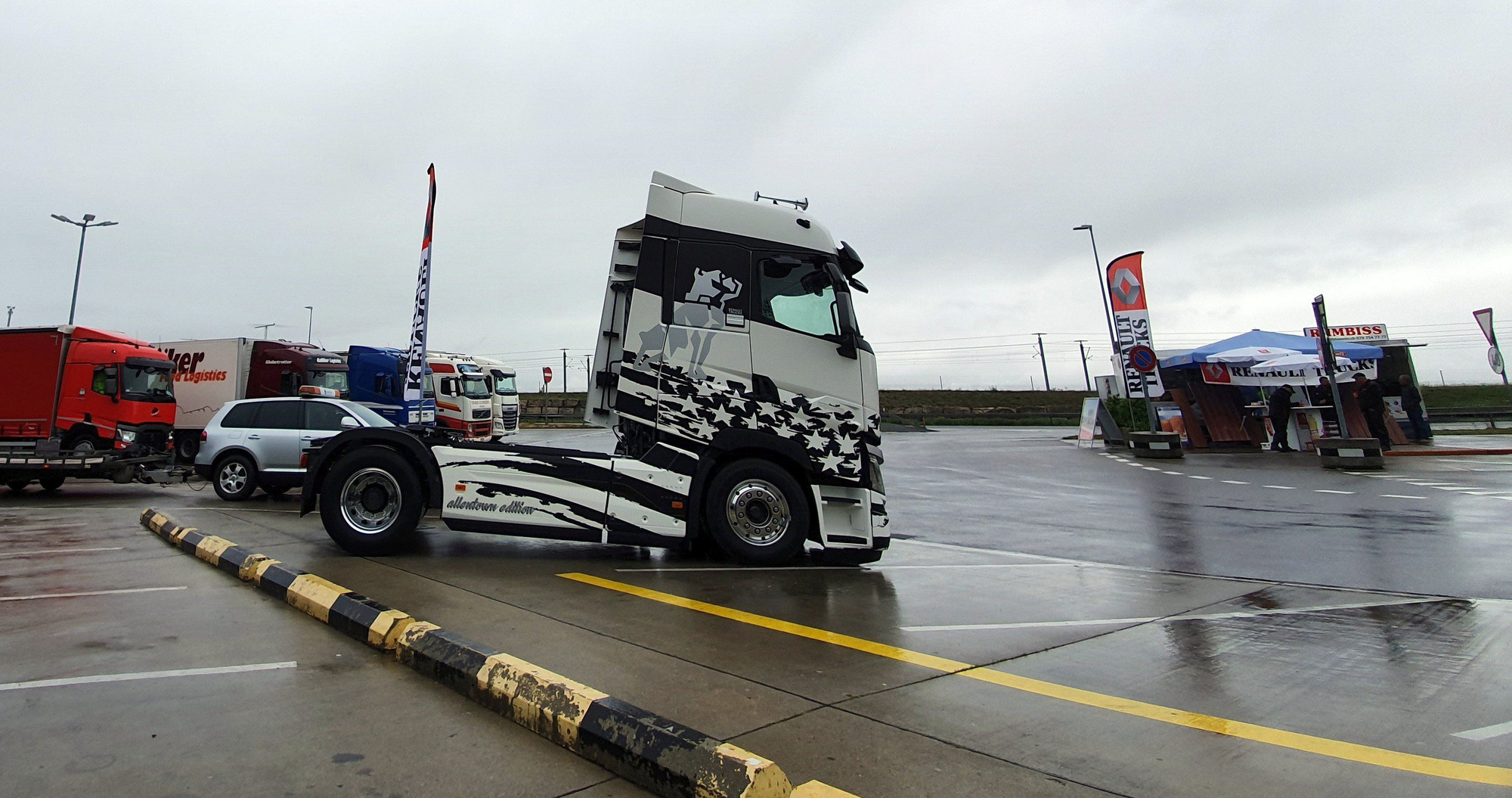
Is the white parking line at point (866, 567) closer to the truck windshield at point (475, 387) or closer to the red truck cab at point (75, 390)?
the red truck cab at point (75, 390)

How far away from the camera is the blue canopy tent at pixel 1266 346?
2267 cm

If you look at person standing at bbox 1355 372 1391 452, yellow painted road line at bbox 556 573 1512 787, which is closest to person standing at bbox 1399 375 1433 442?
person standing at bbox 1355 372 1391 452

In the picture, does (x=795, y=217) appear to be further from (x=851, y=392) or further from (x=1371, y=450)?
(x=1371, y=450)

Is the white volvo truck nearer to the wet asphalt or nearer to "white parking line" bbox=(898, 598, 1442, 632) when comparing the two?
the wet asphalt

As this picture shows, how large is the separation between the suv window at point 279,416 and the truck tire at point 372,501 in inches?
246

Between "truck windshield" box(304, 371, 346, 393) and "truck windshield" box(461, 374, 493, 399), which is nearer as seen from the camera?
"truck windshield" box(304, 371, 346, 393)

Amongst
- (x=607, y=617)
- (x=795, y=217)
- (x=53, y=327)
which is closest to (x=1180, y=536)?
(x=795, y=217)

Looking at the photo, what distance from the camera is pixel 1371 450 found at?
15797mm

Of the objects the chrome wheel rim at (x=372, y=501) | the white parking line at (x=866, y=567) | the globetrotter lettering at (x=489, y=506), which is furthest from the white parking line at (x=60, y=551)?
the white parking line at (x=866, y=567)

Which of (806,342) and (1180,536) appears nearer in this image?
(806,342)

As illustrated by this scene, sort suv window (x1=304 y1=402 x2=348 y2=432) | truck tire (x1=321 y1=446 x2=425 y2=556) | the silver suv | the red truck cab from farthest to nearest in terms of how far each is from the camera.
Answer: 1. the red truck cab
2. suv window (x1=304 y1=402 x2=348 y2=432)
3. the silver suv
4. truck tire (x1=321 y1=446 x2=425 y2=556)

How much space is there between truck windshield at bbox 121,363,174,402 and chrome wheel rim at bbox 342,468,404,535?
13.6 m

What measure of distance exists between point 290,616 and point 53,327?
Result: 52.5 feet

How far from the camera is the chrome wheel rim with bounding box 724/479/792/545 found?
6887mm
